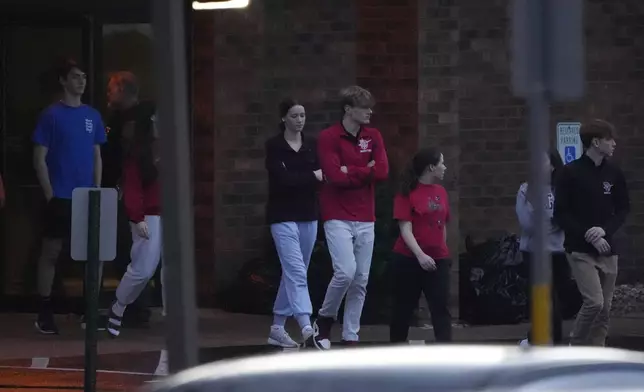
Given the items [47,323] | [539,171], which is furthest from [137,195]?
[539,171]

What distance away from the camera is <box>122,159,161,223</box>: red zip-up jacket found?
10.9 metres

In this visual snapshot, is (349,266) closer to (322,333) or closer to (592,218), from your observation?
(322,333)

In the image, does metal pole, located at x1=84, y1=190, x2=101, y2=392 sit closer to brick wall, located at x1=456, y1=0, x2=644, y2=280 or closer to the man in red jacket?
the man in red jacket

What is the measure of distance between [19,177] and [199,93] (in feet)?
6.05

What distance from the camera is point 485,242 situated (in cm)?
1284

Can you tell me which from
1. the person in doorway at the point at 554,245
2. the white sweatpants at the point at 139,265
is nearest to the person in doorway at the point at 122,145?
the white sweatpants at the point at 139,265

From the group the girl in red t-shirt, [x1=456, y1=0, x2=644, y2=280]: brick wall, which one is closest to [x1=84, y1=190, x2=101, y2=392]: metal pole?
the girl in red t-shirt

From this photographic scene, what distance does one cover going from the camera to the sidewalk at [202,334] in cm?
1066

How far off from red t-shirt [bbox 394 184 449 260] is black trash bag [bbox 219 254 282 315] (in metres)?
3.00

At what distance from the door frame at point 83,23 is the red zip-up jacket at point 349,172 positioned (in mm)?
3072

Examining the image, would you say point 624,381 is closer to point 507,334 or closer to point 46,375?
point 46,375

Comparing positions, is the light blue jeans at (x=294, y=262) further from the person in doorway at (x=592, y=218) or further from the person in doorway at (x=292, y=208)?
the person in doorway at (x=592, y=218)

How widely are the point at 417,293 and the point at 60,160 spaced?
3279 mm

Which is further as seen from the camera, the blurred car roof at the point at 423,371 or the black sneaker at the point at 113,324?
the black sneaker at the point at 113,324
